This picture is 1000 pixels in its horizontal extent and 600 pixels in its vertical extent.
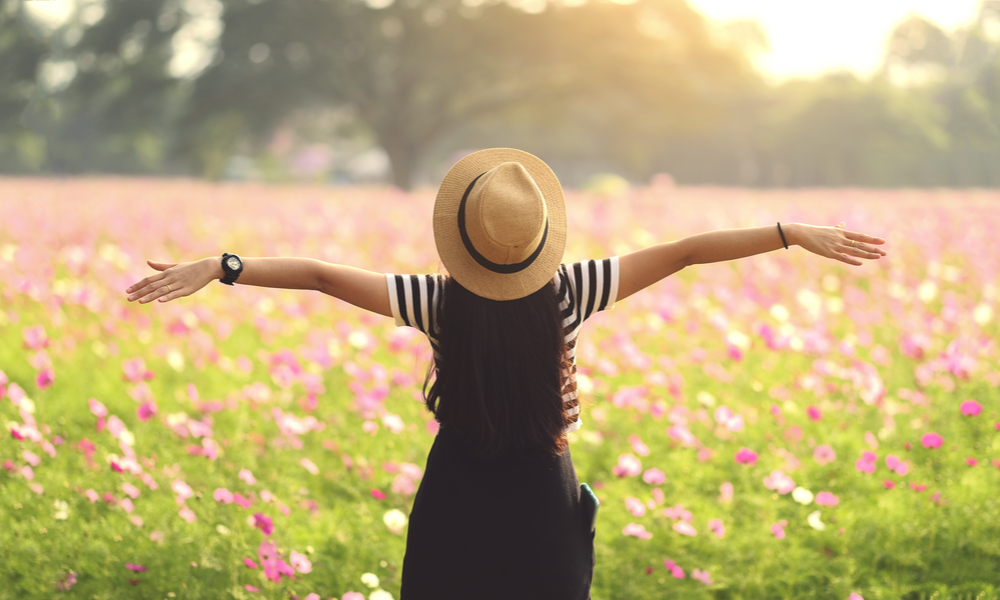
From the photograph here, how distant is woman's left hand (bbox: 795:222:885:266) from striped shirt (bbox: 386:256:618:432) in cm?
48

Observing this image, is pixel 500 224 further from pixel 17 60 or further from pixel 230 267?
pixel 17 60

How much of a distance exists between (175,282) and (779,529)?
7.53 ft

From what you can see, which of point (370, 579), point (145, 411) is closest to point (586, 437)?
point (370, 579)

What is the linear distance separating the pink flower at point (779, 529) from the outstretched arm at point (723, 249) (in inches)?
54.2

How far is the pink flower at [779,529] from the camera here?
9.64 ft

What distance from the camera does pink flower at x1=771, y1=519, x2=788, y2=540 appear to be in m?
2.94

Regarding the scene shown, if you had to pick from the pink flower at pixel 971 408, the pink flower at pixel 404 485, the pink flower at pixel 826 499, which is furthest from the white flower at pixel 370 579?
the pink flower at pixel 971 408

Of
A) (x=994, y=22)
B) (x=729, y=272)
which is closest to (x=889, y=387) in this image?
(x=729, y=272)

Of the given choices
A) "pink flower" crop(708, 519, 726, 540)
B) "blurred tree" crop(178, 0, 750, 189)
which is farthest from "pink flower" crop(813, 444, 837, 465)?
"blurred tree" crop(178, 0, 750, 189)

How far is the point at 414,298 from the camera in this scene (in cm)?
183

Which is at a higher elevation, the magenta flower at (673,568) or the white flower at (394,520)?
the white flower at (394,520)

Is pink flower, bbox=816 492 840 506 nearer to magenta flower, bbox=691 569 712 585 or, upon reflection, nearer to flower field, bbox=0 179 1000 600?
flower field, bbox=0 179 1000 600

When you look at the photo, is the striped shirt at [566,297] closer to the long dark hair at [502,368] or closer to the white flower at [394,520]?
the long dark hair at [502,368]

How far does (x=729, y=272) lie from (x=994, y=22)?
8333mm
